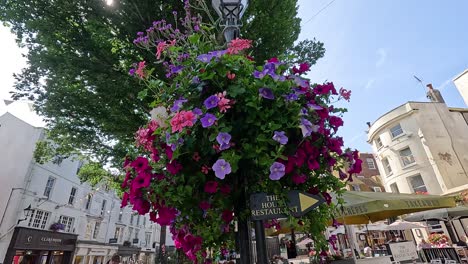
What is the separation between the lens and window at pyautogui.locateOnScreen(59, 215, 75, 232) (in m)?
23.8

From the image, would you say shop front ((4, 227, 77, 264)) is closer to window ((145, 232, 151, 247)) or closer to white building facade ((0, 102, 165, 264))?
white building facade ((0, 102, 165, 264))

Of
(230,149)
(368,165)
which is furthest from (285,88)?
(368,165)

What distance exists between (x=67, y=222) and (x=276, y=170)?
29338 millimetres

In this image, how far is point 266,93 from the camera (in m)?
1.57

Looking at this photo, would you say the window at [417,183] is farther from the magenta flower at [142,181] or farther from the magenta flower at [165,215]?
the magenta flower at [142,181]

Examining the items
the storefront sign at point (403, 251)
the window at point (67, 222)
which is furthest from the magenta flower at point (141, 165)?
the window at point (67, 222)

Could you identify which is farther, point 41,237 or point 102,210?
point 102,210

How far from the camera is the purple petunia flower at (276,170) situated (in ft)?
4.65

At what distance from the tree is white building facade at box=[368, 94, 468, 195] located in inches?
775

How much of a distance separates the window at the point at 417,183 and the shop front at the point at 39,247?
104 feet

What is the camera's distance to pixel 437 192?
21.0 m

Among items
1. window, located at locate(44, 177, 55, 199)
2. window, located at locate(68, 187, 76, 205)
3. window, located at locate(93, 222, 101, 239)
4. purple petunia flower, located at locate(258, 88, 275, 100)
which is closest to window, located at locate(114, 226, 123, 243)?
window, located at locate(93, 222, 101, 239)

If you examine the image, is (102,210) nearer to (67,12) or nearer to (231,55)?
(67,12)

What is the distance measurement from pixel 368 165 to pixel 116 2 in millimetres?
38681
